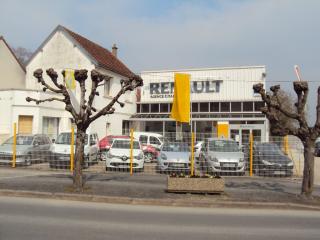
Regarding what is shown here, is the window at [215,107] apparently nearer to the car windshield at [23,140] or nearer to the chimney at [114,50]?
the chimney at [114,50]

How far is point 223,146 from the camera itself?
18.9m

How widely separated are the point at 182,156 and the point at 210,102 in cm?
2094

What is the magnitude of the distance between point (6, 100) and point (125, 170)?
13357mm

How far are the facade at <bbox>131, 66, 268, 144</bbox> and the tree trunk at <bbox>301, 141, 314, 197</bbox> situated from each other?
2335cm

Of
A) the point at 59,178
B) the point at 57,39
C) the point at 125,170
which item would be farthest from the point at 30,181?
the point at 57,39

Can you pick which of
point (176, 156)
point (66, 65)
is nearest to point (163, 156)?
point (176, 156)

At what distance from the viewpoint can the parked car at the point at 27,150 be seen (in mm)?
19719

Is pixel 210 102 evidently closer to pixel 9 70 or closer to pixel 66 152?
pixel 9 70

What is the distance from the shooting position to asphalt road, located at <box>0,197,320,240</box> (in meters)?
7.39

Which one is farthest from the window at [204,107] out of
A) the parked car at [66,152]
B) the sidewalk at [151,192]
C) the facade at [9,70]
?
the sidewalk at [151,192]

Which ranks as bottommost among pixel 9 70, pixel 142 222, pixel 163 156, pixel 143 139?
pixel 142 222

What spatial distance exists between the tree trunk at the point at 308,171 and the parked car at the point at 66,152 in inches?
443

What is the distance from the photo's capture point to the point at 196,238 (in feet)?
23.7

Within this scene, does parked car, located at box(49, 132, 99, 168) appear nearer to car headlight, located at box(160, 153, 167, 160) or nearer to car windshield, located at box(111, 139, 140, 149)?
car windshield, located at box(111, 139, 140, 149)
